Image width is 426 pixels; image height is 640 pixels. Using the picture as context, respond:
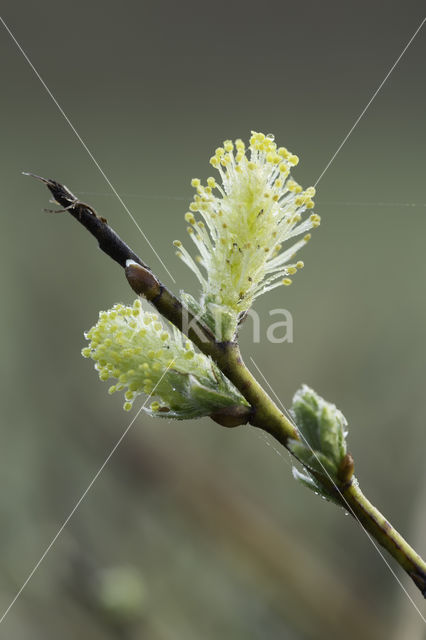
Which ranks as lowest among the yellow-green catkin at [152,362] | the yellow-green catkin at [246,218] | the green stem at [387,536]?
the green stem at [387,536]

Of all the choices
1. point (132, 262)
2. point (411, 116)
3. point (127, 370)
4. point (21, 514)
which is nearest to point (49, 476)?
point (21, 514)

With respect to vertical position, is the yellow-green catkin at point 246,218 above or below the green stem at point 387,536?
above

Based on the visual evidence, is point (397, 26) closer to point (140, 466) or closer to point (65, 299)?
point (65, 299)

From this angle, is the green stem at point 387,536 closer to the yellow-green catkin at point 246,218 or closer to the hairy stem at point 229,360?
the hairy stem at point 229,360

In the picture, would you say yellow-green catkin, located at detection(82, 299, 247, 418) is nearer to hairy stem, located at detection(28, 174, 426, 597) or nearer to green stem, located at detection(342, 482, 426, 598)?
hairy stem, located at detection(28, 174, 426, 597)

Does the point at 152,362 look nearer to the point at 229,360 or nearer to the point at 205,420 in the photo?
the point at 229,360

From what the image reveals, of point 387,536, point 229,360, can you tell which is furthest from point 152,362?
point 387,536

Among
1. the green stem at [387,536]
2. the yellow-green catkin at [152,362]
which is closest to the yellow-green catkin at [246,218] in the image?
the yellow-green catkin at [152,362]
